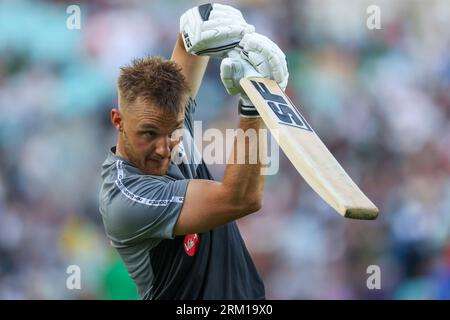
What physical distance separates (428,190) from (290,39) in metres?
1.50

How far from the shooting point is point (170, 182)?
9.09 ft

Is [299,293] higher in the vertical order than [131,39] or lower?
lower

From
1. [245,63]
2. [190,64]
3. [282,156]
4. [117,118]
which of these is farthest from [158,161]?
[282,156]

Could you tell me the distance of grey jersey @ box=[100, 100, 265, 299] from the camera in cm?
272

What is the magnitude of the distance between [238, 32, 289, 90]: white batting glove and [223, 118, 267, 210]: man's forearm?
0.23 metres

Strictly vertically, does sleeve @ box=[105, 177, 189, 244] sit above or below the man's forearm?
below

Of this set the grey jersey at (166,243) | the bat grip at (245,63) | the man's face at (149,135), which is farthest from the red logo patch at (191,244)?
the bat grip at (245,63)

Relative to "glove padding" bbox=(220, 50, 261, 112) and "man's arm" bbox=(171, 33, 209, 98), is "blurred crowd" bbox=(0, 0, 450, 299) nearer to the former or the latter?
"man's arm" bbox=(171, 33, 209, 98)

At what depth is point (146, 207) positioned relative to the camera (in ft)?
8.89

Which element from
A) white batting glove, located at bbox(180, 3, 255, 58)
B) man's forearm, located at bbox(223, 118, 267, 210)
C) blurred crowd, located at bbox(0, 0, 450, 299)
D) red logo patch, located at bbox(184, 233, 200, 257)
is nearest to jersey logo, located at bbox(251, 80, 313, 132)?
man's forearm, located at bbox(223, 118, 267, 210)

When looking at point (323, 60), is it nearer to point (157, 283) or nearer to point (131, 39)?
point (131, 39)

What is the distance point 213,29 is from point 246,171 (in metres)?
0.57
